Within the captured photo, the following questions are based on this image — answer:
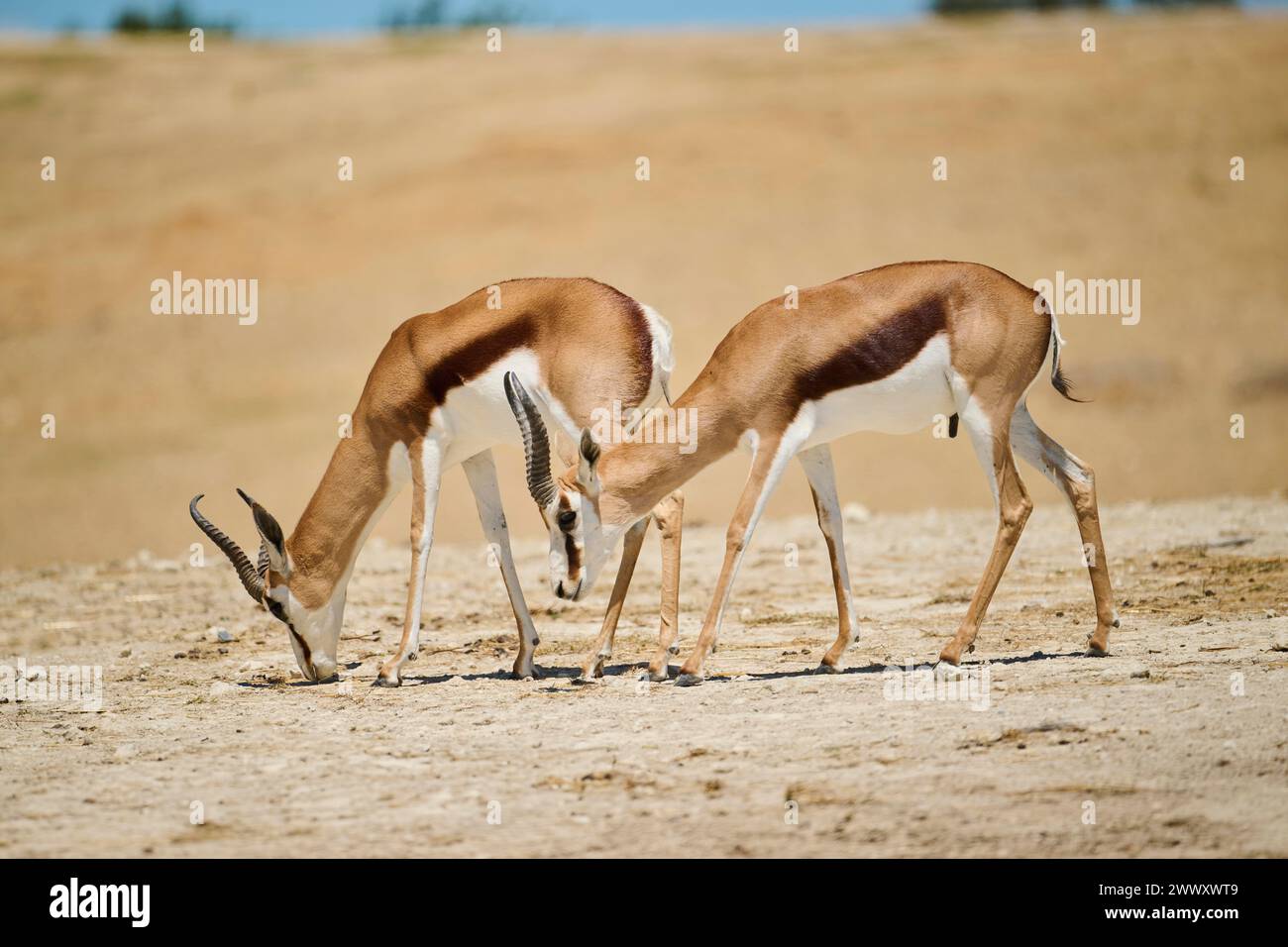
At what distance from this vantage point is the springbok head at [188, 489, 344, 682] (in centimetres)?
1049

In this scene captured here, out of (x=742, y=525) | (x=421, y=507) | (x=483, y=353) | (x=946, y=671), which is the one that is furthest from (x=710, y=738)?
(x=483, y=353)

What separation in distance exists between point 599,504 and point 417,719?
1742 millimetres

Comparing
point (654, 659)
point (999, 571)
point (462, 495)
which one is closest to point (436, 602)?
point (654, 659)

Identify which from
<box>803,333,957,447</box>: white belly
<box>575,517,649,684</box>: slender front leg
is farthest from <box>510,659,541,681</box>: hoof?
<box>803,333,957,447</box>: white belly

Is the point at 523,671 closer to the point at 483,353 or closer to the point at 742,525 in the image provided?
the point at 742,525

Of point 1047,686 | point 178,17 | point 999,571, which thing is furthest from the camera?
point 178,17

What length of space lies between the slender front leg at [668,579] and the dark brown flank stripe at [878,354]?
119 cm

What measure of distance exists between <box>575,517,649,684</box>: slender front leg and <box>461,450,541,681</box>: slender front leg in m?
0.40

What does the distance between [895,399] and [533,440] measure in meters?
2.23

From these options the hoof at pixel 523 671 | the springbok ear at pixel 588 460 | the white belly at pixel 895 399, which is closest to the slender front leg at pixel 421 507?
the hoof at pixel 523 671

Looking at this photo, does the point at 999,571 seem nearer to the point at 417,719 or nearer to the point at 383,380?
the point at 417,719

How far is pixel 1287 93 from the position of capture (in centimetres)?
4012

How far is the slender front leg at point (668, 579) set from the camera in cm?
966

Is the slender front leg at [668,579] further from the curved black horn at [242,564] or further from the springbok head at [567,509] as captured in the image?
the curved black horn at [242,564]
